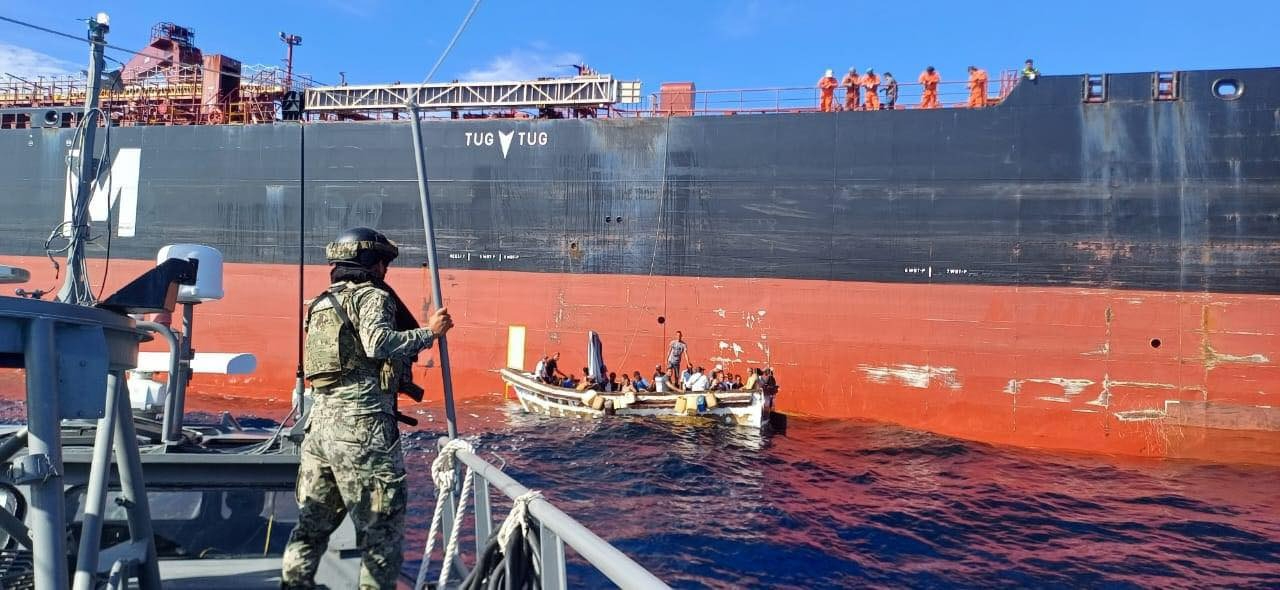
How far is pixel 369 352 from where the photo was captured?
2.88 meters

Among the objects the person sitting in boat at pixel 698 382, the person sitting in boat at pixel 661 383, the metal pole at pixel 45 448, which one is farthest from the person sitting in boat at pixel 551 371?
the metal pole at pixel 45 448

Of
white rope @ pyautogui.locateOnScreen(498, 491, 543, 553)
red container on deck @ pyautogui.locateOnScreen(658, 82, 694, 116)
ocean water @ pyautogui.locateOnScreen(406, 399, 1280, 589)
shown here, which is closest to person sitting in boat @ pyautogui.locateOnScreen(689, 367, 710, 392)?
ocean water @ pyautogui.locateOnScreen(406, 399, 1280, 589)

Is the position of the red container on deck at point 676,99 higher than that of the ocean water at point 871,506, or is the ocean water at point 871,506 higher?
the red container on deck at point 676,99

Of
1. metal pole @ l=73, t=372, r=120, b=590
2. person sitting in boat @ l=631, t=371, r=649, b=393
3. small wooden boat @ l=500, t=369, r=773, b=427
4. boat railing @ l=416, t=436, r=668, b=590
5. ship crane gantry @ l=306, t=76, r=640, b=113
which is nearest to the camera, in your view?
boat railing @ l=416, t=436, r=668, b=590

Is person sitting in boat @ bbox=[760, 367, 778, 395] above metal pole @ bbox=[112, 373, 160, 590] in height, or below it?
below

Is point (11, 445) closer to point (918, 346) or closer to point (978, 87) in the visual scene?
point (918, 346)

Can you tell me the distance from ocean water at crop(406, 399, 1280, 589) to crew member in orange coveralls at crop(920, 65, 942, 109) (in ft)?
19.4

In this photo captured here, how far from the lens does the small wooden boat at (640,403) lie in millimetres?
13125

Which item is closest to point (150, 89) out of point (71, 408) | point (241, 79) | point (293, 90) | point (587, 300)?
point (241, 79)

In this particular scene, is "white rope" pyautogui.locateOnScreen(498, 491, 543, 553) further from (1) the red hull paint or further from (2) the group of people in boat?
(1) the red hull paint

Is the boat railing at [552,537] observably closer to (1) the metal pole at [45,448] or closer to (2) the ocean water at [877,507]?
(1) the metal pole at [45,448]

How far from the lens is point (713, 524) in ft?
28.7

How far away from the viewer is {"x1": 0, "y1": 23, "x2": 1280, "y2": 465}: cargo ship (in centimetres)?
1243

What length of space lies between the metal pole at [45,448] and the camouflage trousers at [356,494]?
0.94m
